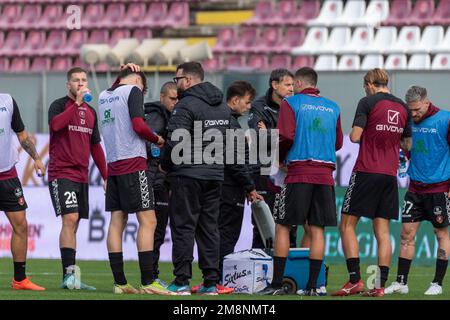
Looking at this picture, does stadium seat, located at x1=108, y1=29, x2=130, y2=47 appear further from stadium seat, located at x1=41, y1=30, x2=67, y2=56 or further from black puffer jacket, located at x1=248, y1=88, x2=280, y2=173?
black puffer jacket, located at x1=248, y1=88, x2=280, y2=173

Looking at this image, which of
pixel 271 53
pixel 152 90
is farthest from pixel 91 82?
pixel 271 53

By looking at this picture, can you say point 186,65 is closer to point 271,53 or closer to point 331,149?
point 331,149

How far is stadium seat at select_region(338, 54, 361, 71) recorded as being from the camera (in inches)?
938

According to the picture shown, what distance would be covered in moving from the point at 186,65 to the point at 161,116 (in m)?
1.23

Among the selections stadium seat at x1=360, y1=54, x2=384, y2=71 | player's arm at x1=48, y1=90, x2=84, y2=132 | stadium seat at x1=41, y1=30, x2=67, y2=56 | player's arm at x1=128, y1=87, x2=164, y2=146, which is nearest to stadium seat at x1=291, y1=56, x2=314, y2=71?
stadium seat at x1=360, y1=54, x2=384, y2=71

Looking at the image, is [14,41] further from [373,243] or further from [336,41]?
[373,243]

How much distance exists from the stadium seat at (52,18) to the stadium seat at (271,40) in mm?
4742

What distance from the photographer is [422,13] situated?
968 inches

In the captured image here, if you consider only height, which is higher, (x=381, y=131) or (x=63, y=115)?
(x=63, y=115)

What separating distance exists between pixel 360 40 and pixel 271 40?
2.14 metres

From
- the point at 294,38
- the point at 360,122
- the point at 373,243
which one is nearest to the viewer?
the point at 360,122

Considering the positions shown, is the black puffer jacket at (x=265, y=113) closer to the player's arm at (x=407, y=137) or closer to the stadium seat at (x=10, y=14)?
the player's arm at (x=407, y=137)

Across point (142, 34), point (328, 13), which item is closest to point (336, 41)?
point (328, 13)

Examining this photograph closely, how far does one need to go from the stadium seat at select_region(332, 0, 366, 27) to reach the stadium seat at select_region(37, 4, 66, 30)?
6420 millimetres
